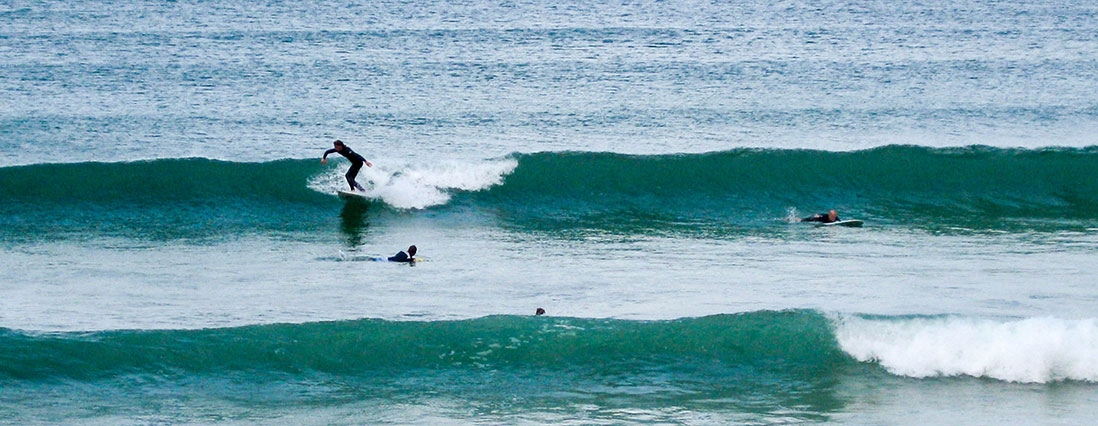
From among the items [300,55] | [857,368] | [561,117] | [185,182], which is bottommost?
[857,368]

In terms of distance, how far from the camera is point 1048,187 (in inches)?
1088

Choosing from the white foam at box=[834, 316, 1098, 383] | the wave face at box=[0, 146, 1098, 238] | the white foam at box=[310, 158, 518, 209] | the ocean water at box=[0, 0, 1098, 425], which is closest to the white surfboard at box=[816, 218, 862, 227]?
the ocean water at box=[0, 0, 1098, 425]

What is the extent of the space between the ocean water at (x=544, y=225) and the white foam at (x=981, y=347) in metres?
0.04

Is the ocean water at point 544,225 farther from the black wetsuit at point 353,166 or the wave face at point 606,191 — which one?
the black wetsuit at point 353,166

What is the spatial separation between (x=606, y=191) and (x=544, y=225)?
260 centimetres

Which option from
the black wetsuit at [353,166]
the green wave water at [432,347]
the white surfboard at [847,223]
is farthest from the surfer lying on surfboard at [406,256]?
the white surfboard at [847,223]

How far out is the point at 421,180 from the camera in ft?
89.1

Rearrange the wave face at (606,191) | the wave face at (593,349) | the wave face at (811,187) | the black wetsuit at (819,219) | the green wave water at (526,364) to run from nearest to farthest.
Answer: the green wave water at (526,364) < the wave face at (593,349) < the black wetsuit at (819,219) < the wave face at (606,191) < the wave face at (811,187)

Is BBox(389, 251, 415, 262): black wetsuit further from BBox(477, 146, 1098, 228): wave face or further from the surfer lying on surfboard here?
BBox(477, 146, 1098, 228): wave face

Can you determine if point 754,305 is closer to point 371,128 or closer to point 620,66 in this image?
point 371,128

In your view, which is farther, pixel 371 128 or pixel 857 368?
pixel 371 128

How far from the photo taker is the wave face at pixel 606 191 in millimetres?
25031

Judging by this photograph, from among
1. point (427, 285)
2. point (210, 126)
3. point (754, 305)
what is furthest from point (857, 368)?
point (210, 126)

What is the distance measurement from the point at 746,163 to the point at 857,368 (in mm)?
11652
